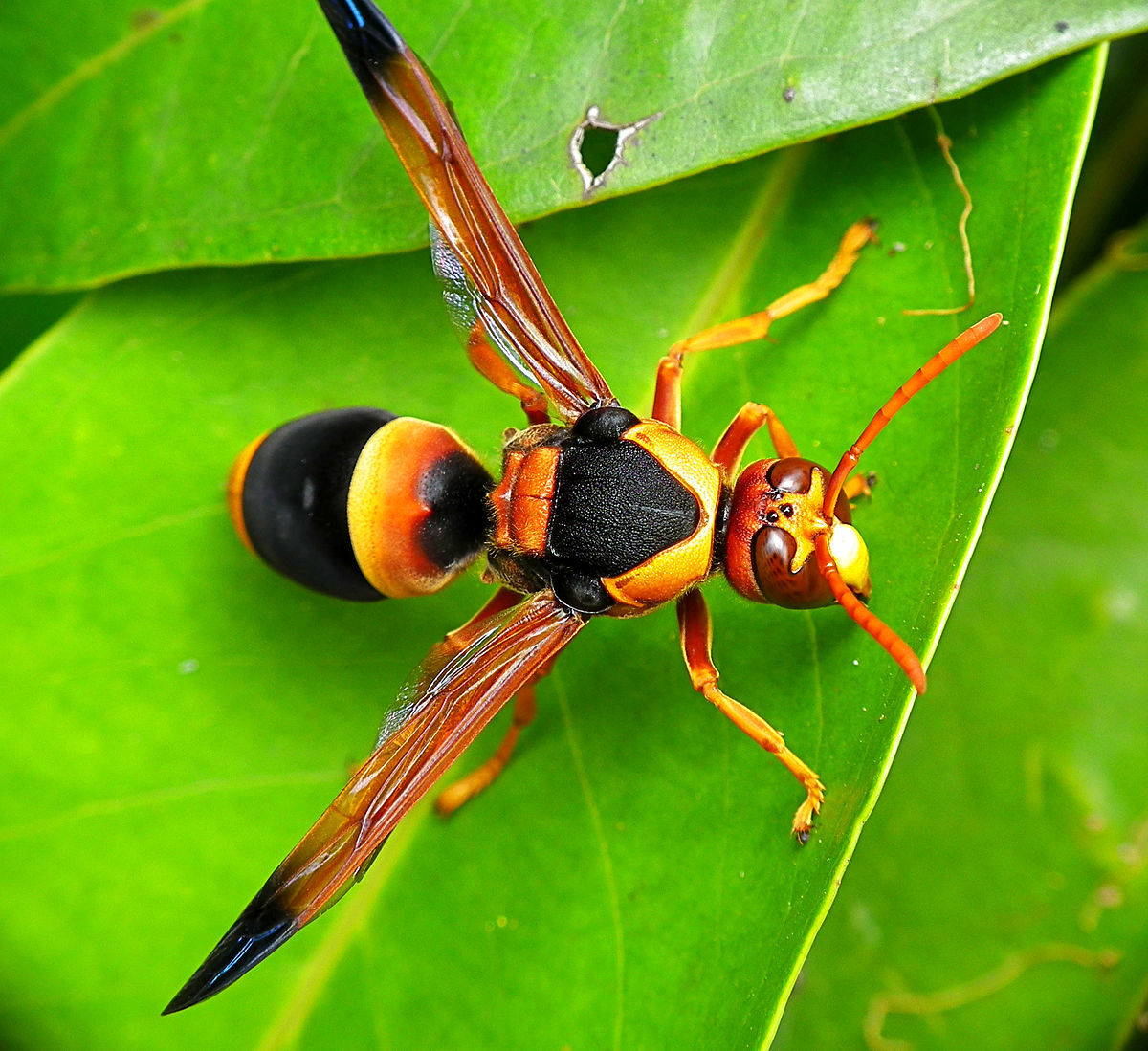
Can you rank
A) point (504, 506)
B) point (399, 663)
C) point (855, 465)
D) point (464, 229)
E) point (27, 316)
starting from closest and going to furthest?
point (855, 465), point (464, 229), point (504, 506), point (399, 663), point (27, 316)

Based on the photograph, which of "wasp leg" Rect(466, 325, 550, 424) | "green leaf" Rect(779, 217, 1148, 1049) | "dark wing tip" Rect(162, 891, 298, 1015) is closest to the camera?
"dark wing tip" Rect(162, 891, 298, 1015)

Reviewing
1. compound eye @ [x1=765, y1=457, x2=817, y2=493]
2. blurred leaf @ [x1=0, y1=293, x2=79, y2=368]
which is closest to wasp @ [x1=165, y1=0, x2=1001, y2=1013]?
compound eye @ [x1=765, y1=457, x2=817, y2=493]

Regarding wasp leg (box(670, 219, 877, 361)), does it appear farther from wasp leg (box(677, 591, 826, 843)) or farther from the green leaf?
the green leaf

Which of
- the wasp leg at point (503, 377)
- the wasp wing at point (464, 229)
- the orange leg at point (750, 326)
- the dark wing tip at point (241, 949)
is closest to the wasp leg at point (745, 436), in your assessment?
the orange leg at point (750, 326)

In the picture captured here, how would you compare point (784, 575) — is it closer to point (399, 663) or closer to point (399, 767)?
point (399, 767)

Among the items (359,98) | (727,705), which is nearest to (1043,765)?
(727,705)

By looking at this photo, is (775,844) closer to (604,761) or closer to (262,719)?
(604,761)
